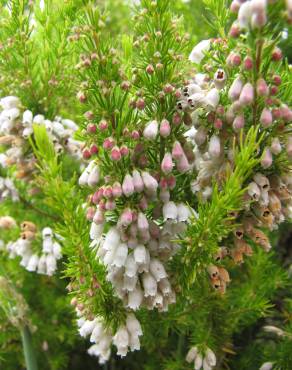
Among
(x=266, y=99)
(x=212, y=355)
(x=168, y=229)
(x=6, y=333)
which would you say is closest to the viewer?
(x=266, y=99)

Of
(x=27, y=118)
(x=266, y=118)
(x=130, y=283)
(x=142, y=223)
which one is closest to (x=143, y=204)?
(x=142, y=223)

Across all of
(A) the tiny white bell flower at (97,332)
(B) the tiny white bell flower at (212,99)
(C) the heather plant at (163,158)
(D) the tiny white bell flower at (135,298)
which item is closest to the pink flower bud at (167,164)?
(C) the heather plant at (163,158)

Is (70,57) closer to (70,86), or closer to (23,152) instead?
(70,86)

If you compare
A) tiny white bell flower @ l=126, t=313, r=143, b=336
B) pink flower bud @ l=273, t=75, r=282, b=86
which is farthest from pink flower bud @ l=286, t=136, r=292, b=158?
tiny white bell flower @ l=126, t=313, r=143, b=336

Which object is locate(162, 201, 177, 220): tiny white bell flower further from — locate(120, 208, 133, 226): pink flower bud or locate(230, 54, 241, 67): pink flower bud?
locate(230, 54, 241, 67): pink flower bud

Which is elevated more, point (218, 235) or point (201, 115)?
point (201, 115)

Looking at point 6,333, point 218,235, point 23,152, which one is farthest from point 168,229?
point 6,333
